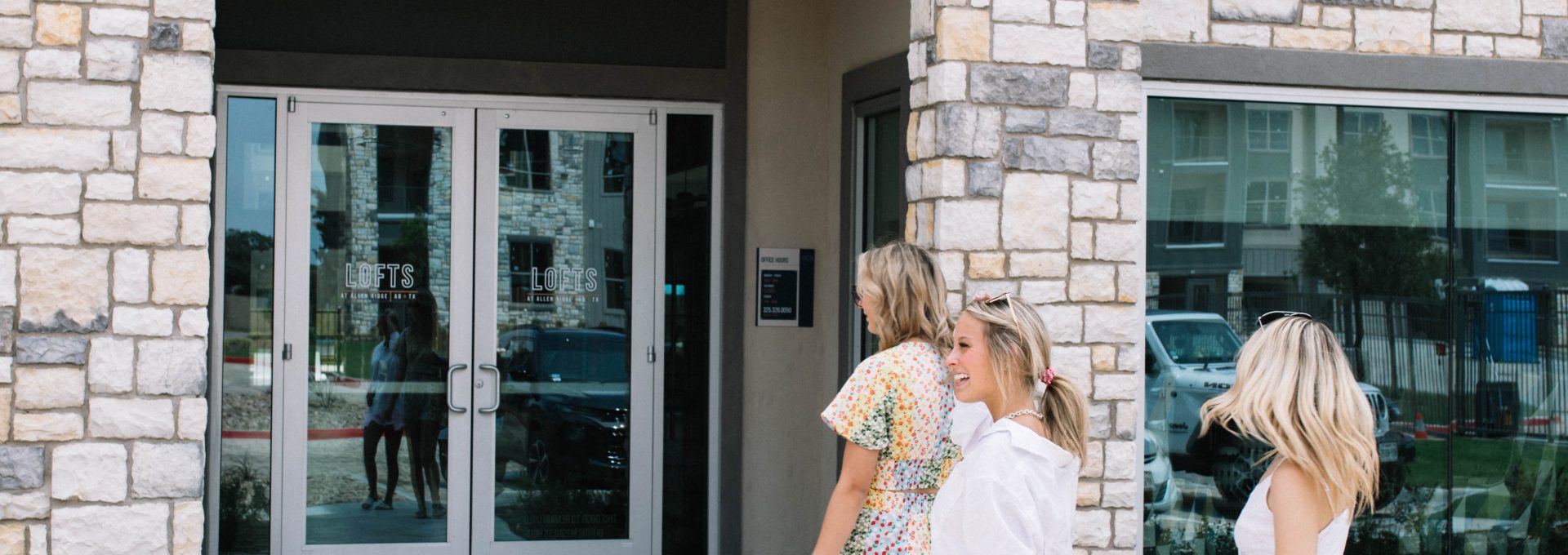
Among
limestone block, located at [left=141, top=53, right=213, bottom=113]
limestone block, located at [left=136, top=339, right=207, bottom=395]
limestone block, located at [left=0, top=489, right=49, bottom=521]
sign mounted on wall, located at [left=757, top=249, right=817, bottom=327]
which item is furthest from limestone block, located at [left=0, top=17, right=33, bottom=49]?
sign mounted on wall, located at [left=757, top=249, right=817, bottom=327]

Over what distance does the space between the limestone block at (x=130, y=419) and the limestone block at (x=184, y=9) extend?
4.21ft

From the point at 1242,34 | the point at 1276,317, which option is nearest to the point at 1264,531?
the point at 1276,317

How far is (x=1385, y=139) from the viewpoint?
5.98 meters

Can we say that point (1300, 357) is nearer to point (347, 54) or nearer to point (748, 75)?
point (748, 75)

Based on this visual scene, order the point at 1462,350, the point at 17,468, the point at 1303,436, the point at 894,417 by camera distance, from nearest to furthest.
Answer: the point at 1303,436 < the point at 894,417 < the point at 17,468 < the point at 1462,350

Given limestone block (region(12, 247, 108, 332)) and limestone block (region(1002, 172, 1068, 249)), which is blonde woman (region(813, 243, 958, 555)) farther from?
limestone block (region(12, 247, 108, 332))

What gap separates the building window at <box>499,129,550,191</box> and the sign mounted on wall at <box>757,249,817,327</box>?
1146 millimetres

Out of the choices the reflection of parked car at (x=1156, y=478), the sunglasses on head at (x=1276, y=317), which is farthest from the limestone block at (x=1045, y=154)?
the sunglasses on head at (x=1276, y=317)

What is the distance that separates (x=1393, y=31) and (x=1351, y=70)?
9.6 inches

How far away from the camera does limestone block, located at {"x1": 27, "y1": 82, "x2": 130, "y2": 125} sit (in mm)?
4637

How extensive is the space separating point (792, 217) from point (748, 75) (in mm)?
735

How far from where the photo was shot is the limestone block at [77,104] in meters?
4.64

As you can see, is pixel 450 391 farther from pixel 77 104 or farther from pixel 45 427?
pixel 77 104

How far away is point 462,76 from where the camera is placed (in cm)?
673
